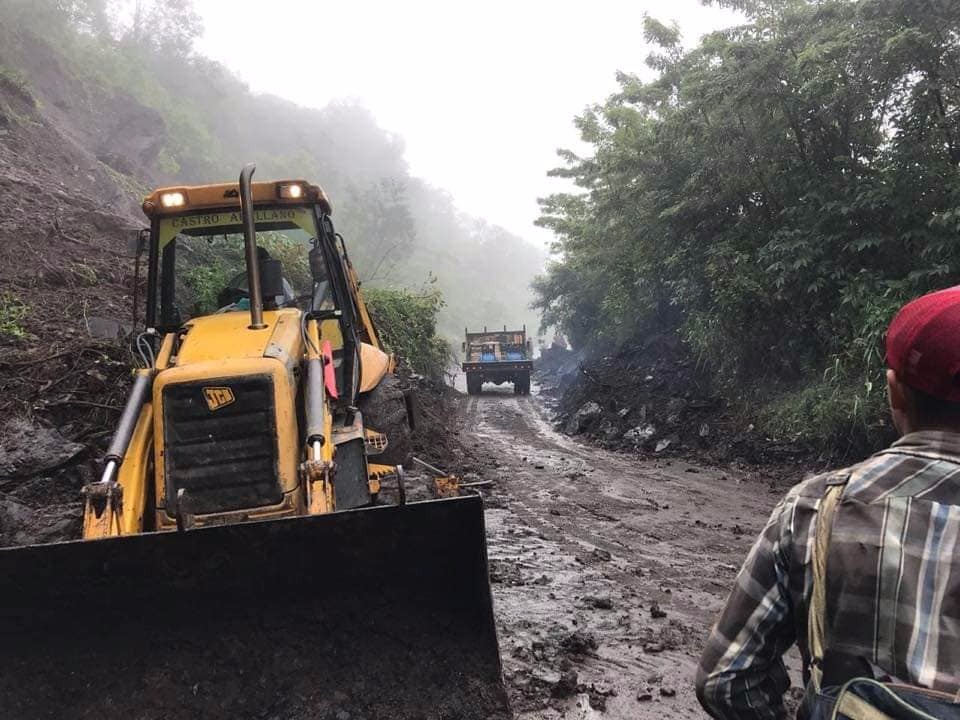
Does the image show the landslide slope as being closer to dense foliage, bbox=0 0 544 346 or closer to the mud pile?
dense foliage, bbox=0 0 544 346

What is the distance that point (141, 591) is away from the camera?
2.75 meters

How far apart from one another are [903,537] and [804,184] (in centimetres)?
971

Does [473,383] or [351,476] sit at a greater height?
[473,383]

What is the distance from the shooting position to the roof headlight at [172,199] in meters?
4.57

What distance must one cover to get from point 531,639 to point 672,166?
1010 centimetres

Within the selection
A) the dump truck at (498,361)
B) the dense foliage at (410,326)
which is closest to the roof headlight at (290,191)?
the dense foliage at (410,326)

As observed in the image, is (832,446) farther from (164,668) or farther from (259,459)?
(164,668)

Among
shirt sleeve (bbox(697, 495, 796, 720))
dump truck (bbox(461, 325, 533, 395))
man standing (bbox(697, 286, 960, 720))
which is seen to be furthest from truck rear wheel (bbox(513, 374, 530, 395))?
man standing (bbox(697, 286, 960, 720))

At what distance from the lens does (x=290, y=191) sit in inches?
182

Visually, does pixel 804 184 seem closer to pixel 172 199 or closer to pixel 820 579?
pixel 172 199

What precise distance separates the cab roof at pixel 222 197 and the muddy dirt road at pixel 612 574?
3155mm

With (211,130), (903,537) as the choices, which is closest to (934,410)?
(903,537)

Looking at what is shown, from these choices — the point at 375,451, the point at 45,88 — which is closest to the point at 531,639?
the point at 375,451

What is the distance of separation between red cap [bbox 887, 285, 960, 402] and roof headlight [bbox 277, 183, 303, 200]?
4195 millimetres
